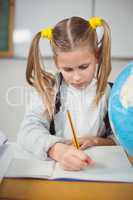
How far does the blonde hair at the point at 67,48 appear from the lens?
84 centimetres

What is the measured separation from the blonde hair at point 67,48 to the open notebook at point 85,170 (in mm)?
248

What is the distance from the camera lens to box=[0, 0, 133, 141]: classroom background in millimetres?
941

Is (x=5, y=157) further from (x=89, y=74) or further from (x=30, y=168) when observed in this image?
(x=89, y=74)

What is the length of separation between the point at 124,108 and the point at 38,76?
0.45 metres

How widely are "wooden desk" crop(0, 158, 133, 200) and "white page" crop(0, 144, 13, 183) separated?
2 centimetres

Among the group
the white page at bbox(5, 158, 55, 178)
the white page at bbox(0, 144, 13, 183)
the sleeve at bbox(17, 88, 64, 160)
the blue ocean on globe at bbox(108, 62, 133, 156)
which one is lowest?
the sleeve at bbox(17, 88, 64, 160)

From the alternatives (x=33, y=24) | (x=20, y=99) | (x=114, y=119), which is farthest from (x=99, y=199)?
(x=33, y=24)

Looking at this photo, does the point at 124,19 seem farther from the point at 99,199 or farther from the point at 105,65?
the point at 99,199

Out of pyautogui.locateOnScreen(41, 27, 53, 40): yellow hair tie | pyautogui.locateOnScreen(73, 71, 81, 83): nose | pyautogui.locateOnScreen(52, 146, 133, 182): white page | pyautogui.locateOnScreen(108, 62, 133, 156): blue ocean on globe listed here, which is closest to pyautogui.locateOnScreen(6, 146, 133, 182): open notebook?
pyautogui.locateOnScreen(52, 146, 133, 182): white page

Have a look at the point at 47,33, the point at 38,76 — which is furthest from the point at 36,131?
the point at 47,33

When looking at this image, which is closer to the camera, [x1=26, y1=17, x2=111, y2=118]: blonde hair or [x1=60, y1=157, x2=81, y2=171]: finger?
[x1=60, y1=157, x2=81, y2=171]: finger

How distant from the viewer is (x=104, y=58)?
0.91 m

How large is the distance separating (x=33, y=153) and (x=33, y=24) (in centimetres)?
42

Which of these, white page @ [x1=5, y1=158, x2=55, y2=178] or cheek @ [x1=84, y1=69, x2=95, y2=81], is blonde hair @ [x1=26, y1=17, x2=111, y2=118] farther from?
white page @ [x1=5, y1=158, x2=55, y2=178]
